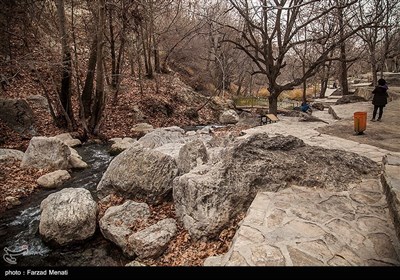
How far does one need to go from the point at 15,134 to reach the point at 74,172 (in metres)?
4.33

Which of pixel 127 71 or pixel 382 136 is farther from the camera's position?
pixel 127 71

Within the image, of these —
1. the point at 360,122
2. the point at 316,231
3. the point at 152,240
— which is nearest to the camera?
the point at 316,231

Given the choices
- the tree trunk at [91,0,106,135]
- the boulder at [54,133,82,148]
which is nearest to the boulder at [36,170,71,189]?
the boulder at [54,133,82,148]

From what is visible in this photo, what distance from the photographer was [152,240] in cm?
482

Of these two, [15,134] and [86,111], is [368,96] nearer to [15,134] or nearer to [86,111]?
[86,111]

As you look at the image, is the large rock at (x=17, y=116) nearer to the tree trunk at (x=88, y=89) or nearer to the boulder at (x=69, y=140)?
the boulder at (x=69, y=140)

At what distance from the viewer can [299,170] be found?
18.0 feet

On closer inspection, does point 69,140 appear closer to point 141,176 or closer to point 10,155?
point 10,155

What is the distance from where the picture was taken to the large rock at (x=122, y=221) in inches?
201

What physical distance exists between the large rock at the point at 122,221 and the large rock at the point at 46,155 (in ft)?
13.8

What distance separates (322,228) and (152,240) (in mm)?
2865

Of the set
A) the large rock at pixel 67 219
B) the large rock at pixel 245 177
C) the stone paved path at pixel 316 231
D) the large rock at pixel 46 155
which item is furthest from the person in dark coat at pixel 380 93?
the large rock at pixel 46 155

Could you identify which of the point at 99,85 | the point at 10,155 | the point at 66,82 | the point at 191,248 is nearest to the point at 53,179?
the point at 10,155
